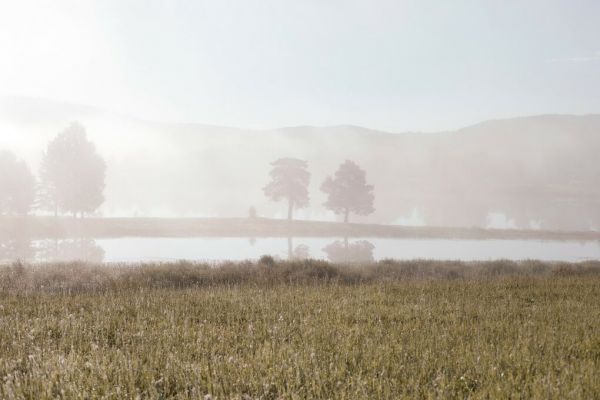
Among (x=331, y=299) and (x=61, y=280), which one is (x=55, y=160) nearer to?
(x=61, y=280)

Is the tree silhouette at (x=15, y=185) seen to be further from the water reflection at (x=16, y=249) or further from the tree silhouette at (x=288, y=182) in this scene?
the tree silhouette at (x=288, y=182)

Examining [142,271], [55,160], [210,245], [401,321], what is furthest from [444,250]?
[55,160]

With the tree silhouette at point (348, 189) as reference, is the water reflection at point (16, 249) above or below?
below

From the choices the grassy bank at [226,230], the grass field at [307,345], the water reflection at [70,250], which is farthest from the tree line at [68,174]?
the grass field at [307,345]

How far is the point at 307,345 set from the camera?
7.05 meters

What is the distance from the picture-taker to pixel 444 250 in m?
45.7

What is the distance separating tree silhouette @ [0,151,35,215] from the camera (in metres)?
60.1

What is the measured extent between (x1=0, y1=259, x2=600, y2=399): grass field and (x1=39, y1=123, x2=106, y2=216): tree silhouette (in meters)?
46.1

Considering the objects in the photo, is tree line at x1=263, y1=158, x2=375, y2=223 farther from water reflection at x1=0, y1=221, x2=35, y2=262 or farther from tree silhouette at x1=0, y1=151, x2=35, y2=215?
water reflection at x1=0, y1=221, x2=35, y2=262

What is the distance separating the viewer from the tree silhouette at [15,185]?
6006 centimetres

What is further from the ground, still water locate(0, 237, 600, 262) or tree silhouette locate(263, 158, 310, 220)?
tree silhouette locate(263, 158, 310, 220)

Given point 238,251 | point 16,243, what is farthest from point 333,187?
point 16,243

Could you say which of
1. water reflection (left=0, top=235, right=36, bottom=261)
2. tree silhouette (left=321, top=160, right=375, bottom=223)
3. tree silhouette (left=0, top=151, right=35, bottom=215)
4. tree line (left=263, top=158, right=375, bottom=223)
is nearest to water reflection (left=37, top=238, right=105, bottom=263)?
water reflection (left=0, top=235, right=36, bottom=261)

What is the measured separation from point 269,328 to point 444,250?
132 feet
